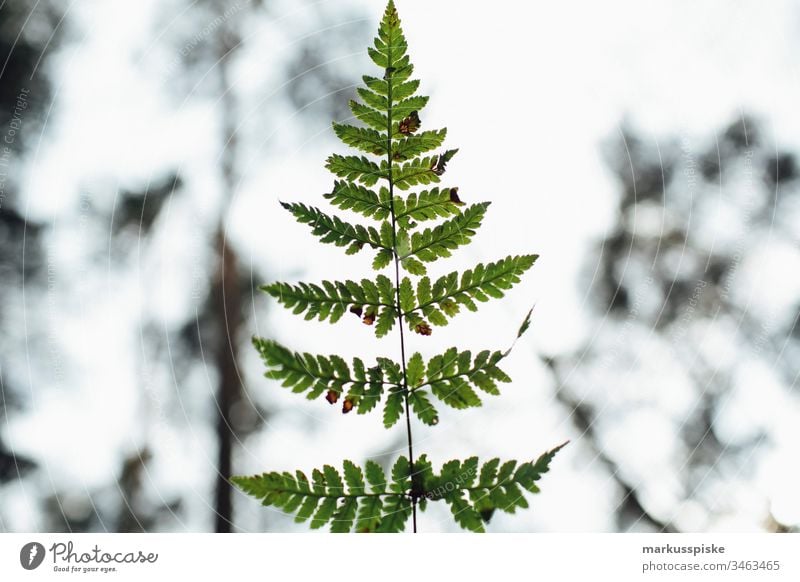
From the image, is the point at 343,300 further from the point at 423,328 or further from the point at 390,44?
the point at 390,44

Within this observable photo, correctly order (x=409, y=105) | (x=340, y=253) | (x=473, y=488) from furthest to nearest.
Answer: (x=340, y=253) < (x=409, y=105) < (x=473, y=488)

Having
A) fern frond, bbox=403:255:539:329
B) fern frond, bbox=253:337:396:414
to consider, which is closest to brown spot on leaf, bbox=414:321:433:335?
fern frond, bbox=403:255:539:329

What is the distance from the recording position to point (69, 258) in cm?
464

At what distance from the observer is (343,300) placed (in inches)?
45.9

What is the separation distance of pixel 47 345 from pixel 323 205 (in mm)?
2438

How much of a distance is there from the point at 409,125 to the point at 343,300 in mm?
394

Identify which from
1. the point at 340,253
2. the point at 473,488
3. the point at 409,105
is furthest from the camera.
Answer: the point at 340,253

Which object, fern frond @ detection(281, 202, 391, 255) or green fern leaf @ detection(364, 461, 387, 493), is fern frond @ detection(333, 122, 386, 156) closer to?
fern frond @ detection(281, 202, 391, 255)

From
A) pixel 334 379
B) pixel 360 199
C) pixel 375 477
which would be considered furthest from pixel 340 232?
pixel 375 477

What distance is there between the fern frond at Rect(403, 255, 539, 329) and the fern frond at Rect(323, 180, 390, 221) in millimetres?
189

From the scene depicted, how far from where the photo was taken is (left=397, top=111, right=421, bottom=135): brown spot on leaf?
4.02 ft

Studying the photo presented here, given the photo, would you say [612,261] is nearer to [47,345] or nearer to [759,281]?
[759,281]

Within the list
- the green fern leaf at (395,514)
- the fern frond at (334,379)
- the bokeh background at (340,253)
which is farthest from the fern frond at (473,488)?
the bokeh background at (340,253)

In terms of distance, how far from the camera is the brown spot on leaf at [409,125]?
123cm
